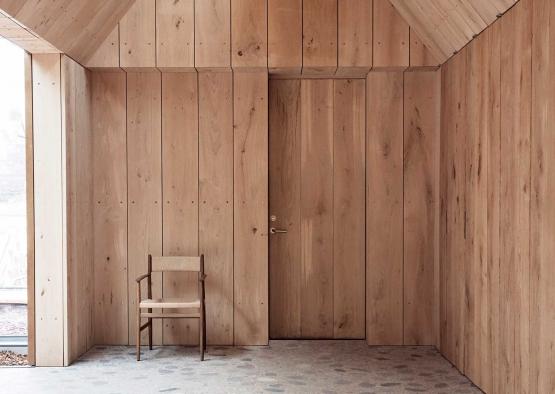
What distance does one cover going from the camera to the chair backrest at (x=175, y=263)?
15.7 feet

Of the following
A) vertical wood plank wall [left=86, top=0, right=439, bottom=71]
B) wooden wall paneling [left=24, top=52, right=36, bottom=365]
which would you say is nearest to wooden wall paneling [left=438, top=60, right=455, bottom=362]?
vertical wood plank wall [left=86, top=0, right=439, bottom=71]

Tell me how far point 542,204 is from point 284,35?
2.51m

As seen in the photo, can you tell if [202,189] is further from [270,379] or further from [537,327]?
[537,327]

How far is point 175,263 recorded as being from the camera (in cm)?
480

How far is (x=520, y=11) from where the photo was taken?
318 cm

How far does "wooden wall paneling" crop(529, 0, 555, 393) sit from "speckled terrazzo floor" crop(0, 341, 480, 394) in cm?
98

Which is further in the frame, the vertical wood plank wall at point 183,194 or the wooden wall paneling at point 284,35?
the vertical wood plank wall at point 183,194

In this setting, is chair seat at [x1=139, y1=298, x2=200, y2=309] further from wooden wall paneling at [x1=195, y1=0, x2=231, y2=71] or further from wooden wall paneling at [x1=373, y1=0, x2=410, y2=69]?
wooden wall paneling at [x1=373, y1=0, x2=410, y2=69]

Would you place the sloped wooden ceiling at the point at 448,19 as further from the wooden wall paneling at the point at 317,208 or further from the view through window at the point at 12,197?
the view through window at the point at 12,197

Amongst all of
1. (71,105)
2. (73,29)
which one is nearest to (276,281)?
(71,105)

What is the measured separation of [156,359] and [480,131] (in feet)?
8.99

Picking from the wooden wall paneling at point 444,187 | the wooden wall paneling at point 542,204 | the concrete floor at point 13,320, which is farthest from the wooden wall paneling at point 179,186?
the wooden wall paneling at point 542,204

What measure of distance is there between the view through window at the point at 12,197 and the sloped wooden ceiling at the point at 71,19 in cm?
109

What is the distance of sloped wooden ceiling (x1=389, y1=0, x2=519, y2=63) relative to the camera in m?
3.53
